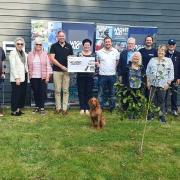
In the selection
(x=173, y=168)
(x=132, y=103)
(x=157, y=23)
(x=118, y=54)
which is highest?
(x=157, y=23)

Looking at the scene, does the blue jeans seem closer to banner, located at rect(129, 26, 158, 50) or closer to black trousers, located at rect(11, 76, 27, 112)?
banner, located at rect(129, 26, 158, 50)

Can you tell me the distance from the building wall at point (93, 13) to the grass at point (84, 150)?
2793 millimetres

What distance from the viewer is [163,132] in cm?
865

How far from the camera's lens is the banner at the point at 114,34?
11188mm

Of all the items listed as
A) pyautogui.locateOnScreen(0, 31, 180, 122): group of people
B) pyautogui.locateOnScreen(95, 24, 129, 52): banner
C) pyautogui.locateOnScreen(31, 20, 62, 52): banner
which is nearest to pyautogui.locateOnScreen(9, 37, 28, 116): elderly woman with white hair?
pyautogui.locateOnScreen(0, 31, 180, 122): group of people

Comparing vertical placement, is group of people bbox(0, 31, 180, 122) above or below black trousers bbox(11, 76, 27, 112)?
above

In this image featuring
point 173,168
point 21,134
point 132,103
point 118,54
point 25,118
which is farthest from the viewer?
point 118,54

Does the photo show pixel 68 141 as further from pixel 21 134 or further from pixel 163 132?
pixel 163 132

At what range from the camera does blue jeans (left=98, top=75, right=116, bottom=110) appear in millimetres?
10391

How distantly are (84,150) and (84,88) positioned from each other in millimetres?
3244

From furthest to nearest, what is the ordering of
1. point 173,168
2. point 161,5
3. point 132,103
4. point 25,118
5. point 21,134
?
point 161,5
point 25,118
point 21,134
point 132,103
point 173,168

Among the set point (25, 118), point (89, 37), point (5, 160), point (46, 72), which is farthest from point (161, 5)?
point (5, 160)

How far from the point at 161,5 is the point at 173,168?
6248mm

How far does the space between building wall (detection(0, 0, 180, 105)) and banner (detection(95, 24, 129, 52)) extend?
389 millimetres
